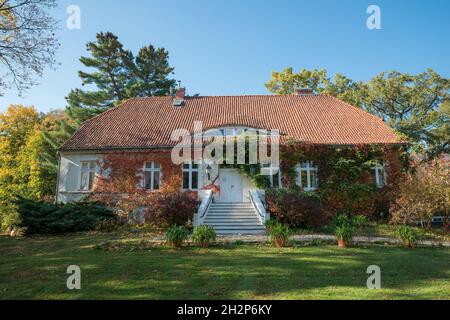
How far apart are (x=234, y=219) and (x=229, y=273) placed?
26.2 feet

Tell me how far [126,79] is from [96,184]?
18956mm

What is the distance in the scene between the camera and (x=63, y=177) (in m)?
20.3

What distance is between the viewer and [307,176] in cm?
1970

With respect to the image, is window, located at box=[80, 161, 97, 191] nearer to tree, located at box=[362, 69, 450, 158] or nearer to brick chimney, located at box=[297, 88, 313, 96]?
brick chimney, located at box=[297, 88, 313, 96]

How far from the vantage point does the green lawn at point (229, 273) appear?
601 cm

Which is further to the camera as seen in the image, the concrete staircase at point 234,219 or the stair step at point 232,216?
the stair step at point 232,216

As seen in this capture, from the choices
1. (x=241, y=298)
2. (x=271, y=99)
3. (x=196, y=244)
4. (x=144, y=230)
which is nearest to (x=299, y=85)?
(x=271, y=99)

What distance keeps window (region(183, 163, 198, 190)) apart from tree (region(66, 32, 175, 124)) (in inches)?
638

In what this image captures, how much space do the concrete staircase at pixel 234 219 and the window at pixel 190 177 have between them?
2.95 meters

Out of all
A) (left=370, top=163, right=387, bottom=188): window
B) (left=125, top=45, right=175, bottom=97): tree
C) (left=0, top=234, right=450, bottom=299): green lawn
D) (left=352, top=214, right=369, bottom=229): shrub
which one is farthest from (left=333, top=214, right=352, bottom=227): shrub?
(left=125, top=45, right=175, bottom=97): tree

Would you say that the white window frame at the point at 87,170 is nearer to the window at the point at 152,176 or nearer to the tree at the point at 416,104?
the window at the point at 152,176

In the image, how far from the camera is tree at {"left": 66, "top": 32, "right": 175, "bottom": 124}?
33000mm

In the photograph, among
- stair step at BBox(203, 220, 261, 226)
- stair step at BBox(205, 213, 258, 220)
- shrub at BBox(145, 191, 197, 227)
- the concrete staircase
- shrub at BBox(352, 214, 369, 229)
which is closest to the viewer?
the concrete staircase

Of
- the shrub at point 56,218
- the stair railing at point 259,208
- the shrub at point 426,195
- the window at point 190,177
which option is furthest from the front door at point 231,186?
the shrub at point 426,195
